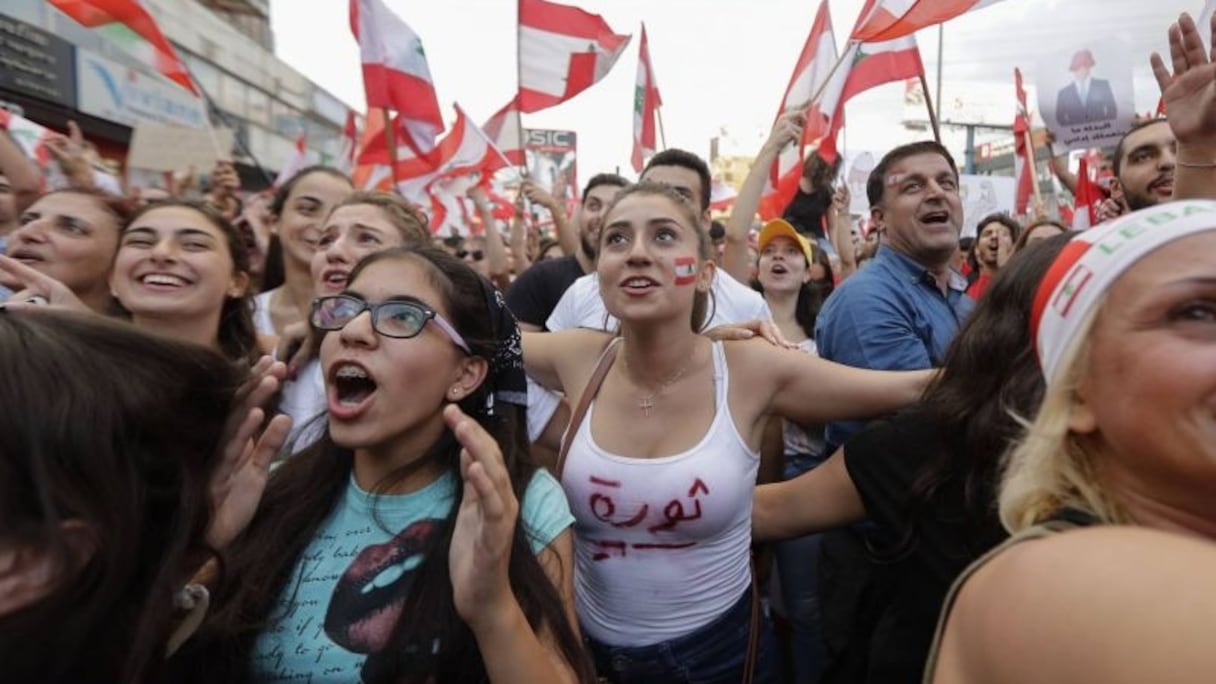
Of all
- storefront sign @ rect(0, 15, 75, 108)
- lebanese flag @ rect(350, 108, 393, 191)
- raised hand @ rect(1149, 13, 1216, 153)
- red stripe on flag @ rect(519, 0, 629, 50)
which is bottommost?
raised hand @ rect(1149, 13, 1216, 153)

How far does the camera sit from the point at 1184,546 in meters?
0.83

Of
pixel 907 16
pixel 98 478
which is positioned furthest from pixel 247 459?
pixel 907 16

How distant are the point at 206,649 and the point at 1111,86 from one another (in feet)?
18.1

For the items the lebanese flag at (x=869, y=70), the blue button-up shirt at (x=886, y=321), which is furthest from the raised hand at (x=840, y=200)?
the blue button-up shirt at (x=886, y=321)

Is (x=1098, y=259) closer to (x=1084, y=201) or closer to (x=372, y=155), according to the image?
(x=1084, y=201)

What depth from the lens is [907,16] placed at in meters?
3.95

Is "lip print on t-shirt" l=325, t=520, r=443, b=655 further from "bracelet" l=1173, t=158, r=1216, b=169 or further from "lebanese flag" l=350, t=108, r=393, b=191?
"lebanese flag" l=350, t=108, r=393, b=191

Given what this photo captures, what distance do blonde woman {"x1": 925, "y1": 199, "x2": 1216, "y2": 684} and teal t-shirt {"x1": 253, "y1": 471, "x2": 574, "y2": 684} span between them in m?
0.96

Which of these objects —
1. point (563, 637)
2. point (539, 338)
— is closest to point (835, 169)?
point (539, 338)

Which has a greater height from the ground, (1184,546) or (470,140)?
(470,140)

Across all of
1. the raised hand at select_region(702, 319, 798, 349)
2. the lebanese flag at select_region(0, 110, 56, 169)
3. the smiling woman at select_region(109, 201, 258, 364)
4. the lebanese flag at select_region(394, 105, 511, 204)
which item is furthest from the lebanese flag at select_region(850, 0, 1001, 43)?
the lebanese flag at select_region(0, 110, 56, 169)

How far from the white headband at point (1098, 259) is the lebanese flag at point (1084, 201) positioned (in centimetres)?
514

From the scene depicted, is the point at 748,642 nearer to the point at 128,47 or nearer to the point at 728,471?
the point at 728,471

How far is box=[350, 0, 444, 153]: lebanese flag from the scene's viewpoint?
19.7 ft
